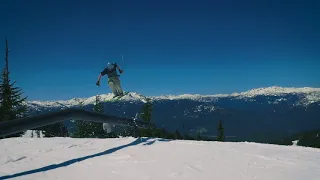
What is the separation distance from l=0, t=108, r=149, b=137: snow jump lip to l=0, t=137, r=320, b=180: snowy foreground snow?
674 millimetres

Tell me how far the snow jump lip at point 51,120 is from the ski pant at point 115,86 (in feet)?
22.6

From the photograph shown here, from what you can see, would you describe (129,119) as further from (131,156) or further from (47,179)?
(47,179)

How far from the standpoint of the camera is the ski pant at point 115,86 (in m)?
16.7

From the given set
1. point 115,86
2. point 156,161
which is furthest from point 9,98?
point 156,161

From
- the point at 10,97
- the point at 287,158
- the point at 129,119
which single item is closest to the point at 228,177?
the point at 287,158

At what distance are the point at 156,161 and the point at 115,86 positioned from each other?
11.7 meters

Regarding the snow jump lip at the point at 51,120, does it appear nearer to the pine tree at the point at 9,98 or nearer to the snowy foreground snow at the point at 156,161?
the snowy foreground snow at the point at 156,161

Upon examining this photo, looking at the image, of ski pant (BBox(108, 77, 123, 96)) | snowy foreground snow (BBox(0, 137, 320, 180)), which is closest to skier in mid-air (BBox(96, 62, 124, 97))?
ski pant (BBox(108, 77, 123, 96))

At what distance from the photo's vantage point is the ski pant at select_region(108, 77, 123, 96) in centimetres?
1665

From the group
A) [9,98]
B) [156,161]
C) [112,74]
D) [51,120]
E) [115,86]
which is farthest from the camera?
[9,98]

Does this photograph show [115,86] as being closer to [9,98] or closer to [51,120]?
[51,120]

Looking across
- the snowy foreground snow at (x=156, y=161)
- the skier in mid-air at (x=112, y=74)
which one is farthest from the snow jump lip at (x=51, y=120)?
the skier in mid-air at (x=112, y=74)

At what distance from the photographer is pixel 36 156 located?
633cm

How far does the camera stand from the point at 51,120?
6.77m
